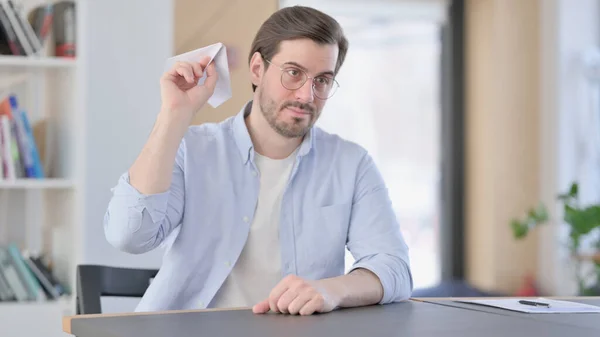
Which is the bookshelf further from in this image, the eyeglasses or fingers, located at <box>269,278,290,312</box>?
fingers, located at <box>269,278,290,312</box>

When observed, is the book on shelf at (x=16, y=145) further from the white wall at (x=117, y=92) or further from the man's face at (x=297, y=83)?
the man's face at (x=297, y=83)

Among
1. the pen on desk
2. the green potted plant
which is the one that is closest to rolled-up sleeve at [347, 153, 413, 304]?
the pen on desk

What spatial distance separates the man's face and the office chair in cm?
46

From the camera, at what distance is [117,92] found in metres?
3.17

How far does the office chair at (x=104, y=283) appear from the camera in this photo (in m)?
1.91

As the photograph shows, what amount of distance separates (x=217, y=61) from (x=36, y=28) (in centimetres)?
136

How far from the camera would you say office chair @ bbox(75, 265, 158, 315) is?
1.91 metres

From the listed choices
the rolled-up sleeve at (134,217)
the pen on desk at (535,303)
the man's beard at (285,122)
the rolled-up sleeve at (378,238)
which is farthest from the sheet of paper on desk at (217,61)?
the pen on desk at (535,303)

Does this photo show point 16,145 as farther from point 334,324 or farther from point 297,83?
point 334,324

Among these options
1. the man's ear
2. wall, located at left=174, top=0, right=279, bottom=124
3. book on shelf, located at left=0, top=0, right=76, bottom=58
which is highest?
wall, located at left=174, top=0, right=279, bottom=124

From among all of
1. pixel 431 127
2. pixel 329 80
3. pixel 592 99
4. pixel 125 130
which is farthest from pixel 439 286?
pixel 329 80

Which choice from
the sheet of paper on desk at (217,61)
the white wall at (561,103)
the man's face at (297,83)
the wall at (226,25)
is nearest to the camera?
the sheet of paper on desk at (217,61)

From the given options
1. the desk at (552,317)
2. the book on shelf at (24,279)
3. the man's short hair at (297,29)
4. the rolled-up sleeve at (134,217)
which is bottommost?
the book on shelf at (24,279)

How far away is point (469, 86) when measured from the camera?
5227mm
